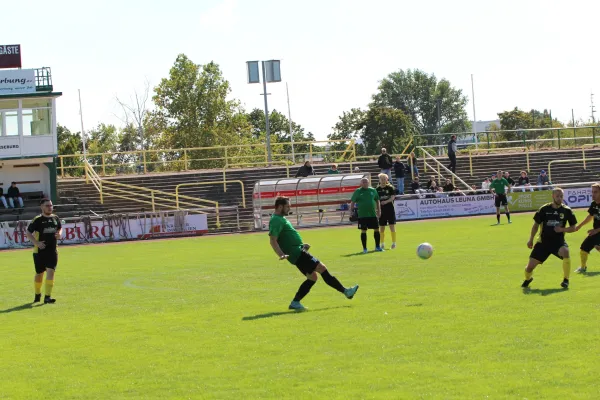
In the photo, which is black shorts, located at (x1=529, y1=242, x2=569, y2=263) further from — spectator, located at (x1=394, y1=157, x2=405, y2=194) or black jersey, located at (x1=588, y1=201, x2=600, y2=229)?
spectator, located at (x1=394, y1=157, x2=405, y2=194)

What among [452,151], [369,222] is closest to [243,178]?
[452,151]

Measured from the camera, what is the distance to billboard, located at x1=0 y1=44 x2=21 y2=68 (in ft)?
151

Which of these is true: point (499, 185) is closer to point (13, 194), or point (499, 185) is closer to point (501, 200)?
point (501, 200)

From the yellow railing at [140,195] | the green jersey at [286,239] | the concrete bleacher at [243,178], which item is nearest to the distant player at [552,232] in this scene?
the green jersey at [286,239]

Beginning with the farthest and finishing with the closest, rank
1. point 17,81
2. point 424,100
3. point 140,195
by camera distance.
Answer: point 424,100
point 17,81
point 140,195

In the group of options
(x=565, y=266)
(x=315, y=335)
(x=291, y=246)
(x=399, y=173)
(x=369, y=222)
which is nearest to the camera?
(x=315, y=335)

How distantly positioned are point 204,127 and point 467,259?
59.2 m

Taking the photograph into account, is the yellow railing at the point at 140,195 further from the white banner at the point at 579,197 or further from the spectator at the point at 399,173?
the white banner at the point at 579,197

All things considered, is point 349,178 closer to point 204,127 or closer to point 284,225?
point 284,225

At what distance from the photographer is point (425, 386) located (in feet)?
25.7

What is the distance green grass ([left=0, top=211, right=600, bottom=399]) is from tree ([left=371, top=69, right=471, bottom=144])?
10042 centimetres

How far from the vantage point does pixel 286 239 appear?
505 inches

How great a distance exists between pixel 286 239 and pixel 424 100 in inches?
4326

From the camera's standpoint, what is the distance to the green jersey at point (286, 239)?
12750 millimetres
